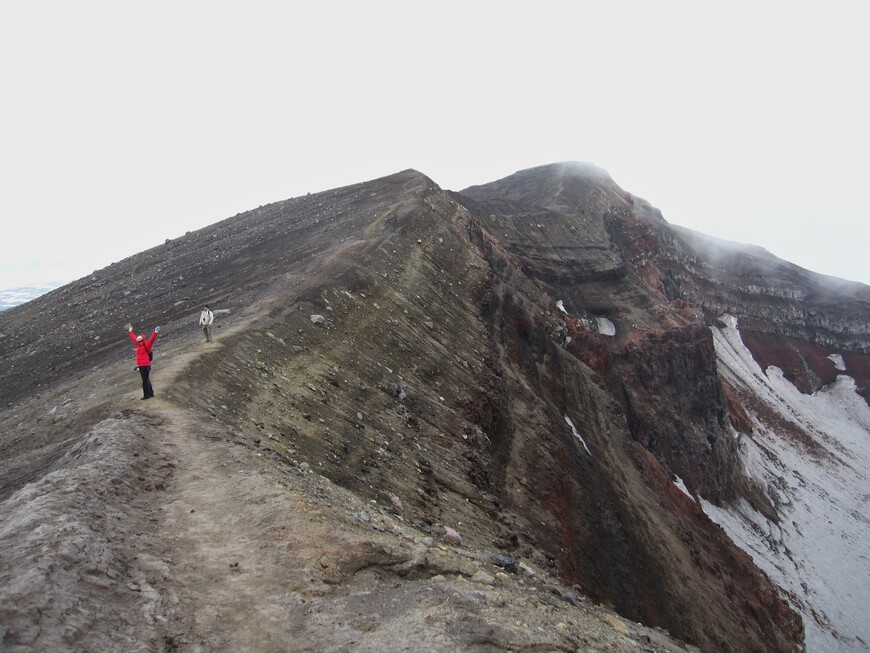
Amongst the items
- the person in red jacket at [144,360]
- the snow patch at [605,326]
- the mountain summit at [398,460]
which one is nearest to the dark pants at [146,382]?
the person in red jacket at [144,360]

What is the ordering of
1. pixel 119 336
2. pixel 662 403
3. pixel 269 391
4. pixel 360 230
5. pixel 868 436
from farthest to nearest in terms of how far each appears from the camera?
pixel 868 436, pixel 662 403, pixel 360 230, pixel 119 336, pixel 269 391

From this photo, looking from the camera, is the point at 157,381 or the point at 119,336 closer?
the point at 157,381

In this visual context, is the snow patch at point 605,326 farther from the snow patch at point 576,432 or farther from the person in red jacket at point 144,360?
the person in red jacket at point 144,360

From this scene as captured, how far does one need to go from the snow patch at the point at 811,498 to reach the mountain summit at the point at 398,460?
319 mm

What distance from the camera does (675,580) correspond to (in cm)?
2291

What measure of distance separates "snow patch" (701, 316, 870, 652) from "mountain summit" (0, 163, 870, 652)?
1.05 feet

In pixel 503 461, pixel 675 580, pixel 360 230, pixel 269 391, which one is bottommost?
pixel 675 580

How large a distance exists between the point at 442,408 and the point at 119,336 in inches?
551

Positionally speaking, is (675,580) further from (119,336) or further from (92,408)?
(119,336)

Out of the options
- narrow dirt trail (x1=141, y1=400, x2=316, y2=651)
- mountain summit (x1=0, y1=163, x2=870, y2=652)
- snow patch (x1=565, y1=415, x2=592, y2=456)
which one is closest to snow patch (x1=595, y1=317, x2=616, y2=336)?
mountain summit (x1=0, y1=163, x2=870, y2=652)

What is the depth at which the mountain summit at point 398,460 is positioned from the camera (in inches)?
281

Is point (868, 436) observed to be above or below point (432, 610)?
below

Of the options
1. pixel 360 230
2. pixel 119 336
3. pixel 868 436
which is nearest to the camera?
pixel 119 336

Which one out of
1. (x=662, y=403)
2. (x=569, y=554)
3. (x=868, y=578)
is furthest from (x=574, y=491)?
(x=868, y=578)
